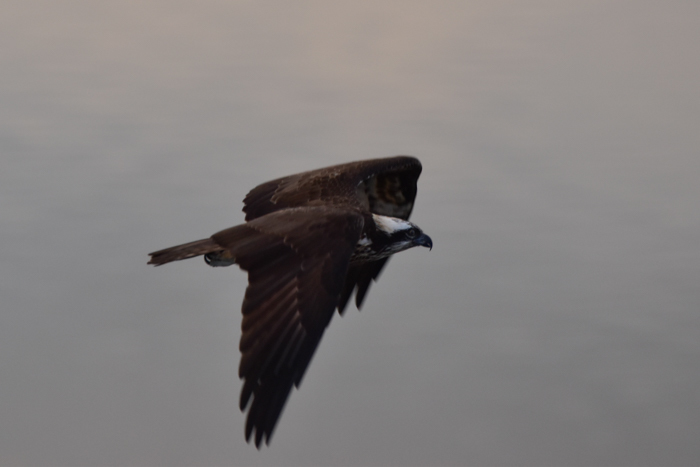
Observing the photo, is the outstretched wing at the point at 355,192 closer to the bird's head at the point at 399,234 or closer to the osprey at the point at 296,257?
the osprey at the point at 296,257

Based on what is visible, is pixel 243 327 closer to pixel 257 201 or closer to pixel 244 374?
pixel 244 374

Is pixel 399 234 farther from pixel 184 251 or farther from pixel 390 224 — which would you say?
pixel 184 251

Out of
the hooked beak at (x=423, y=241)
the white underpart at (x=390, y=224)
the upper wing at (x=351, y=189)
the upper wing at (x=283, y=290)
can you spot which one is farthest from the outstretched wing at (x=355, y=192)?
the upper wing at (x=283, y=290)

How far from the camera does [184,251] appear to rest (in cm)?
830

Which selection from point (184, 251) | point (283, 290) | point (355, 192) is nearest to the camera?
point (283, 290)

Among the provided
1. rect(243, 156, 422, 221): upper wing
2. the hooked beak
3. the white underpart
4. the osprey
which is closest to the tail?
the osprey

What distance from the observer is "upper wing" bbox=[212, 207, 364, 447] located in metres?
6.60

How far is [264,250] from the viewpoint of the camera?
771 centimetres

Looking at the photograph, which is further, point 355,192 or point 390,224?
point 355,192

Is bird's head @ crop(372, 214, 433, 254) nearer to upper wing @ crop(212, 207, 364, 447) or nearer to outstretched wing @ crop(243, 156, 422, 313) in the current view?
outstretched wing @ crop(243, 156, 422, 313)

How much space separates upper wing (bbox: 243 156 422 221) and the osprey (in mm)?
13

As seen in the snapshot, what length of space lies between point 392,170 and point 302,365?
439 centimetres

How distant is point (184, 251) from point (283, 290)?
1.36 meters

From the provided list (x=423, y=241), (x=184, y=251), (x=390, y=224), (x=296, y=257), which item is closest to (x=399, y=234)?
(x=390, y=224)
